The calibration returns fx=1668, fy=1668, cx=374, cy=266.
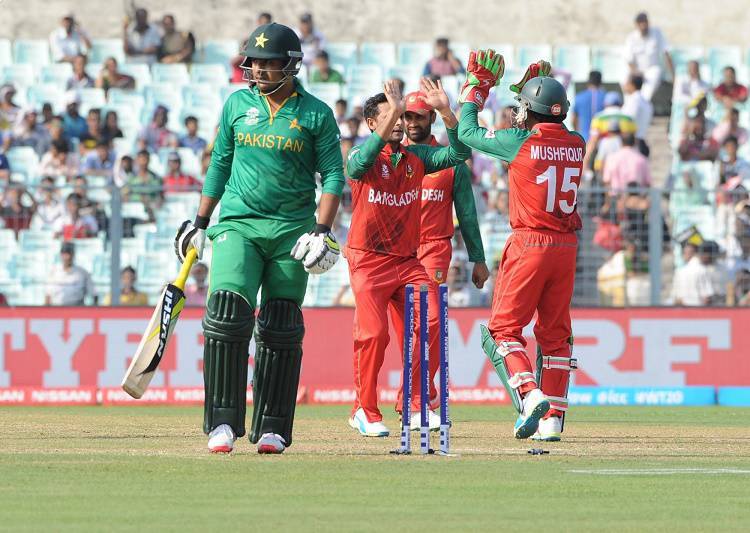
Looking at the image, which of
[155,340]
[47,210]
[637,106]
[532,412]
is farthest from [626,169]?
[155,340]

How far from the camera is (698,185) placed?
22797mm

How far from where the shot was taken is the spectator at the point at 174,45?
26.6 metres

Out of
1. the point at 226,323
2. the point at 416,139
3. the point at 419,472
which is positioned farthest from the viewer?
the point at 416,139

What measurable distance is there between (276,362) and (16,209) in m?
9.20

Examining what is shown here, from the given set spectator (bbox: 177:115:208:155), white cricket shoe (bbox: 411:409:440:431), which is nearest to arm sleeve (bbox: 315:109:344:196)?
white cricket shoe (bbox: 411:409:440:431)

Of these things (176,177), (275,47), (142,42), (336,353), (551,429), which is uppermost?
(142,42)

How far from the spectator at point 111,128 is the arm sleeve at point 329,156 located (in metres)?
14.6

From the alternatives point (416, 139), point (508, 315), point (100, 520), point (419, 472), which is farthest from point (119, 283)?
point (100, 520)

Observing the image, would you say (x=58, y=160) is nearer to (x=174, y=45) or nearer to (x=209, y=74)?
(x=209, y=74)

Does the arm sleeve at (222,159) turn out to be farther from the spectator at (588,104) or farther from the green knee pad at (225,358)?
the spectator at (588,104)

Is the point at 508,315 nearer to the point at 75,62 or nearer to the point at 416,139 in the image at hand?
the point at 416,139

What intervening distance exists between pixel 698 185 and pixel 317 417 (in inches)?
382

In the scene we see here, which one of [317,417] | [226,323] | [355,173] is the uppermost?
[355,173]

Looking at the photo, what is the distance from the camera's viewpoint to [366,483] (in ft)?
26.4
